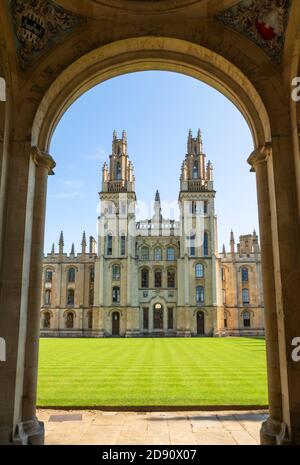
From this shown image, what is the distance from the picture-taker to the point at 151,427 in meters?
6.52

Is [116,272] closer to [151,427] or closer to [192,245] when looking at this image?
[192,245]

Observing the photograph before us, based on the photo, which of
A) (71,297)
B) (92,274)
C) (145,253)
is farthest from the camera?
(92,274)

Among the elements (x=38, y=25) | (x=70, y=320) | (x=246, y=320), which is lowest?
(x=246, y=320)

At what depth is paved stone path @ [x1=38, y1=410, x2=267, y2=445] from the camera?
570cm

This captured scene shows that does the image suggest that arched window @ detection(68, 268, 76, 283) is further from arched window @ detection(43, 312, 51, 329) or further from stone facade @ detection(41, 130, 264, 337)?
arched window @ detection(43, 312, 51, 329)

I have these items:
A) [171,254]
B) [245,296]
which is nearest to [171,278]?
[171,254]

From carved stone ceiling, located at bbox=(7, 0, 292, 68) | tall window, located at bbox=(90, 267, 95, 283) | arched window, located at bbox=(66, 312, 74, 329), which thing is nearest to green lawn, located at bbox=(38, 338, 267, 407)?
carved stone ceiling, located at bbox=(7, 0, 292, 68)

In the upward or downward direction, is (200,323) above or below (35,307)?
below

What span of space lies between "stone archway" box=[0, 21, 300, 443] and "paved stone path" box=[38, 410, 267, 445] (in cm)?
79

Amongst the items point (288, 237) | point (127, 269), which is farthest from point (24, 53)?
point (127, 269)

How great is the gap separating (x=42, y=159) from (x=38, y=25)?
78.2 inches

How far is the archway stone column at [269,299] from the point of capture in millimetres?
5266

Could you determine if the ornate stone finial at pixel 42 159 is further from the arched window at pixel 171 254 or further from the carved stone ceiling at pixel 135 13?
the arched window at pixel 171 254

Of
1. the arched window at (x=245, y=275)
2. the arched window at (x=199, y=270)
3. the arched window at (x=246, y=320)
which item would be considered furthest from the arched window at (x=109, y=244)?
the arched window at (x=246, y=320)
